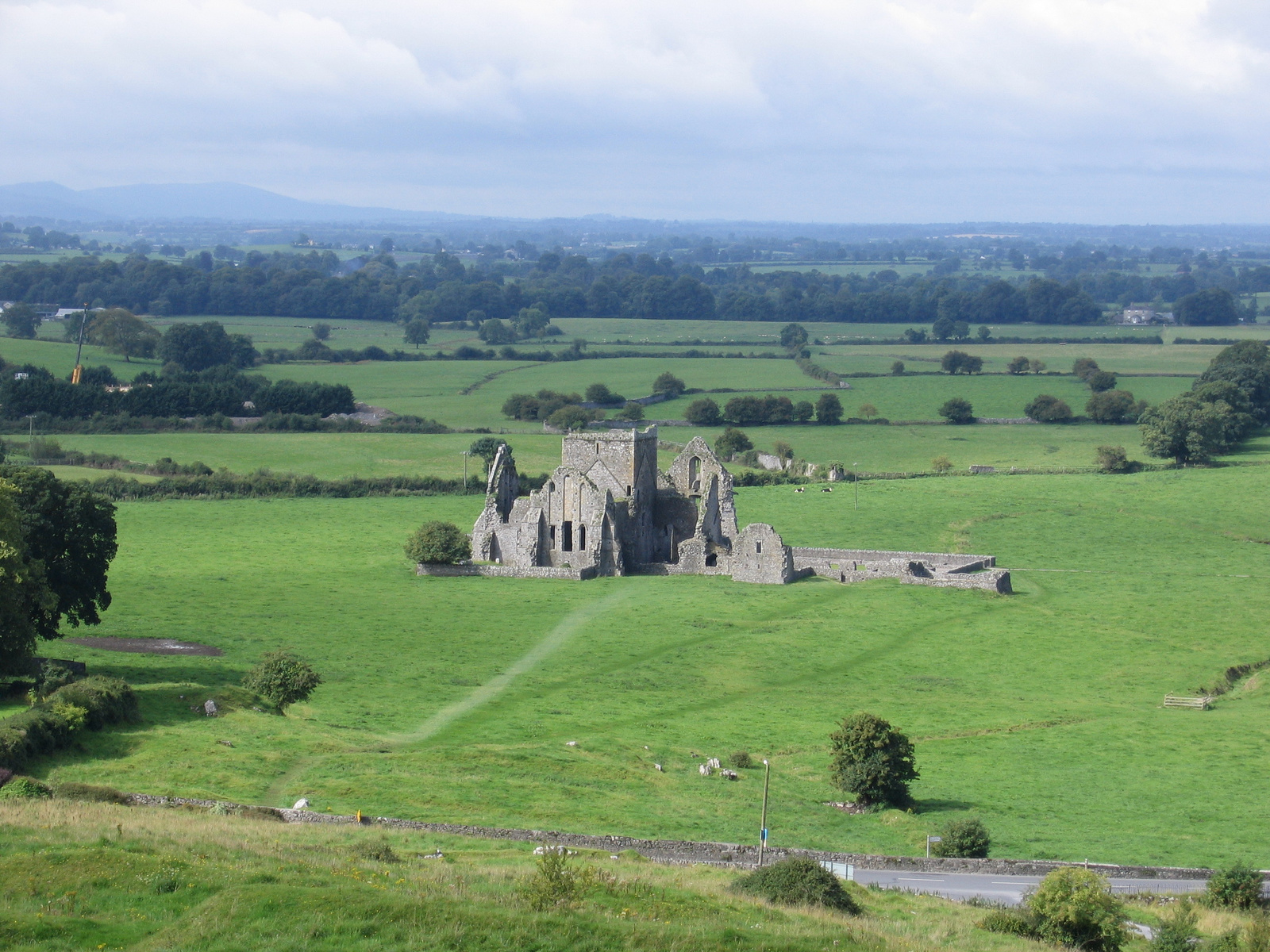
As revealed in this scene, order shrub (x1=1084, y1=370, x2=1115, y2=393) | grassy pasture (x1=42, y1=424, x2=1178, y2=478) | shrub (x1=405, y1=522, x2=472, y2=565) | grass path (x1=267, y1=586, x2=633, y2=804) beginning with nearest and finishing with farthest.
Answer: grass path (x1=267, y1=586, x2=633, y2=804) < shrub (x1=405, y1=522, x2=472, y2=565) < grassy pasture (x1=42, y1=424, x2=1178, y2=478) < shrub (x1=1084, y1=370, x2=1115, y2=393)

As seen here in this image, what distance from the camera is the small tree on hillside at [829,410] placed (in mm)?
126062

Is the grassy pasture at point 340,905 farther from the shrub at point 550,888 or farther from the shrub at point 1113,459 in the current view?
the shrub at point 1113,459

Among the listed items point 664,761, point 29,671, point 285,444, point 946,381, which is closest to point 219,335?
point 285,444

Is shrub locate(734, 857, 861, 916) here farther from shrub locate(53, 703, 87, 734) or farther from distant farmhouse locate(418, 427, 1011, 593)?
distant farmhouse locate(418, 427, 1011, 593)

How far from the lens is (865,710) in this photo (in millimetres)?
51094

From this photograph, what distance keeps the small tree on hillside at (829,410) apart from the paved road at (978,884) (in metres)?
92.5

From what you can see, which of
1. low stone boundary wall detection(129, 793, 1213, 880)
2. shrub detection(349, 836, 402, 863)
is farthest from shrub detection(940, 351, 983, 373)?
shrub detection(349, 836, 402, 863)

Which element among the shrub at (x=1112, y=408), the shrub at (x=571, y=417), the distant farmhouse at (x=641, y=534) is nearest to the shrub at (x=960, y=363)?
the shrub at (x=1112, y=408)

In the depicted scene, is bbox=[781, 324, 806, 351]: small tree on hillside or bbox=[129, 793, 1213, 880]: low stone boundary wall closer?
bbox=[129, 793, 1213, 880]: low stone boundary wall

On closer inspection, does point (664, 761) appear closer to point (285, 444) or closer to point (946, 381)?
A: point (285, 444)

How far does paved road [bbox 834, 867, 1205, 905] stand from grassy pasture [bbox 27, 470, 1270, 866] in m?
2.07

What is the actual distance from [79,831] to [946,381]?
415 ft

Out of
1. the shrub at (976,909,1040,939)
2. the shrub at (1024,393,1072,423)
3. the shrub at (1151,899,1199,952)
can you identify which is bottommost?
the shrub at (976,909,1040,939)

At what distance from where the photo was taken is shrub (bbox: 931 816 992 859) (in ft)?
118
